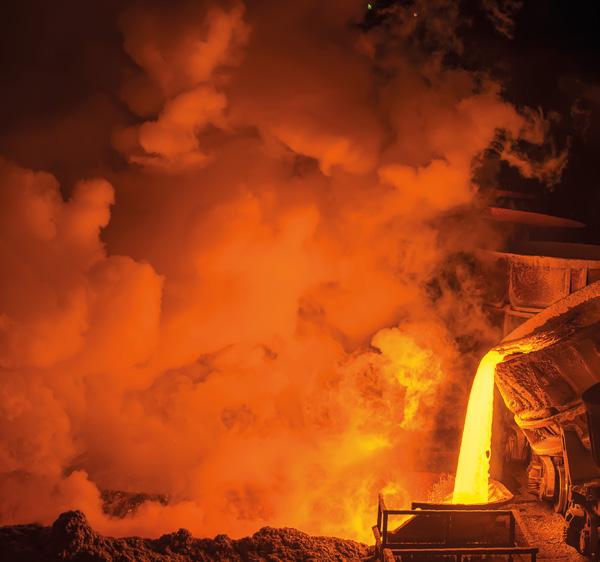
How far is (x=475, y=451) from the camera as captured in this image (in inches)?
307

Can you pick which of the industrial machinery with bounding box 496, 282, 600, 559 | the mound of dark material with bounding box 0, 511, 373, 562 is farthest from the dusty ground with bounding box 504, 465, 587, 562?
the mound of dark material with bounding box 0, 511, 373, 562

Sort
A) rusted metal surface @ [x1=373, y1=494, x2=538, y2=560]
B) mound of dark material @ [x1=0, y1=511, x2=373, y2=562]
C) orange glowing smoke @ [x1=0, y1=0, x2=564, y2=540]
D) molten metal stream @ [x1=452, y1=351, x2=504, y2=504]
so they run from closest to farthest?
mound of dark material @ [x1=0, y1=511, x2=373, y2=562]
rusted metal surface @ [x1=373, y1=494, x2=538, y2=560]
molten metal stream @ [x1=452, y1=351, x2=504, y2=504]
orange glowing smoke @ [x1=0, y1=0, x2=564, y2=540]

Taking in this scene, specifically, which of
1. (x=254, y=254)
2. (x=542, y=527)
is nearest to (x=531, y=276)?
(x=542, y=527)

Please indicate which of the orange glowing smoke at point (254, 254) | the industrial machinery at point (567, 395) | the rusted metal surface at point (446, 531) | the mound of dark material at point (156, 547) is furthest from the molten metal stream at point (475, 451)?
the mound of dark material at point (156, 547)

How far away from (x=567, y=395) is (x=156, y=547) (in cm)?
442

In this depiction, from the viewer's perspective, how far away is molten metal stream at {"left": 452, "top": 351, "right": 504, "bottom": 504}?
7.72 meters

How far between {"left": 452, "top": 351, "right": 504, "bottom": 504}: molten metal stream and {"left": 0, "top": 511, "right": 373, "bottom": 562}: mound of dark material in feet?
6.10

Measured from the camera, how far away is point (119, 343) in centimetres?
867

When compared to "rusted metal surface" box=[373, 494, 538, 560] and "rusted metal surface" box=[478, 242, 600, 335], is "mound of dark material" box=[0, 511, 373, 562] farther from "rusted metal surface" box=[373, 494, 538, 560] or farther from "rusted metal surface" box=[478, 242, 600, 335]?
"rusted metal surface" box=[478, 242, 600, 335]

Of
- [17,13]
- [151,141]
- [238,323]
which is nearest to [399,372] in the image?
[238,323]

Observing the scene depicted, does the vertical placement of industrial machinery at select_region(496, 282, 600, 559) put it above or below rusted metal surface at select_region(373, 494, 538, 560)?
above

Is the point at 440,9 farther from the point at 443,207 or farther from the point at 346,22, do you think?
the point at 443,207

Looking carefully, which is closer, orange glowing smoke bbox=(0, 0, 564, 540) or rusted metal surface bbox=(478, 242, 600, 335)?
orange glowing smoke bbox=(0, 0, 564, 540)

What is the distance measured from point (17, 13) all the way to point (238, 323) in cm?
524
